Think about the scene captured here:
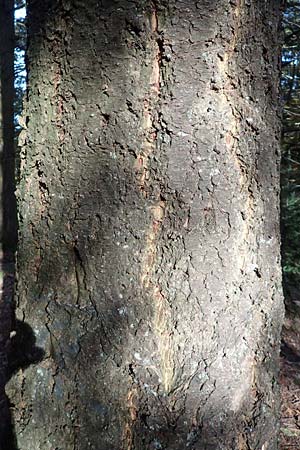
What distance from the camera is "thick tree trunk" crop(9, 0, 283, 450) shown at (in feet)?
4.45

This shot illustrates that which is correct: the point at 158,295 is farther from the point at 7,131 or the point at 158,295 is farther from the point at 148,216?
the point at 7,131

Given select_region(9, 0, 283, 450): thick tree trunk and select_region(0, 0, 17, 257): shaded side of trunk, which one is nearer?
select_region(9, 0, 283, 450): thick tree trunk

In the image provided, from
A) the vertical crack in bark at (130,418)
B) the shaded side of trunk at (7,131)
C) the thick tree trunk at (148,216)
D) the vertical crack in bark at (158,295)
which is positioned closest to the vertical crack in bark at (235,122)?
the thick tree trunk at (148,216)

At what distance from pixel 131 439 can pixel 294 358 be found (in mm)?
4040

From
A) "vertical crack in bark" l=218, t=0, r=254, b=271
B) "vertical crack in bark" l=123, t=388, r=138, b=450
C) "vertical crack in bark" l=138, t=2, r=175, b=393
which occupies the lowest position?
"vertical crack in bark" l=123, t=388, r=138, b=450

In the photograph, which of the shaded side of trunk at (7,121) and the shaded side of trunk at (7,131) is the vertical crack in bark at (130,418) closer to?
the shaded side of trunk at (7,131)

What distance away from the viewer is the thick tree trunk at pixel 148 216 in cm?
136

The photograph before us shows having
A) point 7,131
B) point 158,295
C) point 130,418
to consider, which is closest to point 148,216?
point 158,295

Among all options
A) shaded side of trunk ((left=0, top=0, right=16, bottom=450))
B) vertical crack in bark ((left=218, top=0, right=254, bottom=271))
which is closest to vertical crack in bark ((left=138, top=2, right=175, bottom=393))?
vertical crack in bark ((left=218, top=0, right=254, bottom=271))

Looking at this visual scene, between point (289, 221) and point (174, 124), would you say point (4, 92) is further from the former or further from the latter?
point (174, 124)

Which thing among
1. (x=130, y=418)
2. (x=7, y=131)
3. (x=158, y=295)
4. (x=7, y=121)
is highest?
(x=7, y=121)

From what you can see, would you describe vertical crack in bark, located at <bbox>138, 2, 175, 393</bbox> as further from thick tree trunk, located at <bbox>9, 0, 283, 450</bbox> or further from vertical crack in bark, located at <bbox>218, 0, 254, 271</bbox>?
vertical crack in bark, located at <bbox>218, 0, 254, 271</bbox>

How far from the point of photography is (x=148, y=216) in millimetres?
1389

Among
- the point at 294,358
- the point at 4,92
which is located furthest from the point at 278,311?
the point at 4,92
